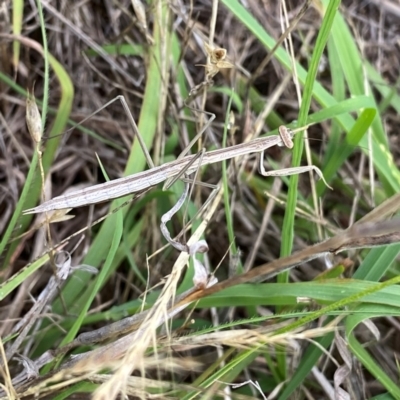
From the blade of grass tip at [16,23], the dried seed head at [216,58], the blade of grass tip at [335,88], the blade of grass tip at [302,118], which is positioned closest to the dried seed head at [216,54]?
the dried seed head at [216,58]

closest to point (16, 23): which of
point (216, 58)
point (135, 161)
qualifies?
point (135, 161)

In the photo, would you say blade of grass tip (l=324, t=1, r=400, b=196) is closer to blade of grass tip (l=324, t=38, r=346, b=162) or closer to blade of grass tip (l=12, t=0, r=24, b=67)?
blade of grass tip (l=324, t=38, r=346, b=162)

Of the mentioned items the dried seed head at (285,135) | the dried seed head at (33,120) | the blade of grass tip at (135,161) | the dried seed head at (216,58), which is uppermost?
the dried seed head at (216,58)

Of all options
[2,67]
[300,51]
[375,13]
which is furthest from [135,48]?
[375,13]

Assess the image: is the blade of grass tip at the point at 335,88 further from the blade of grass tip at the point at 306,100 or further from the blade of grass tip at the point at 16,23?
the blade of grass tip at the point at 16,23

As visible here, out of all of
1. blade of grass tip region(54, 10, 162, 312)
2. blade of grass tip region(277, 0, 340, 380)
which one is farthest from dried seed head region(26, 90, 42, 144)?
blade of grass tip region(277, 0, 340, 380)
